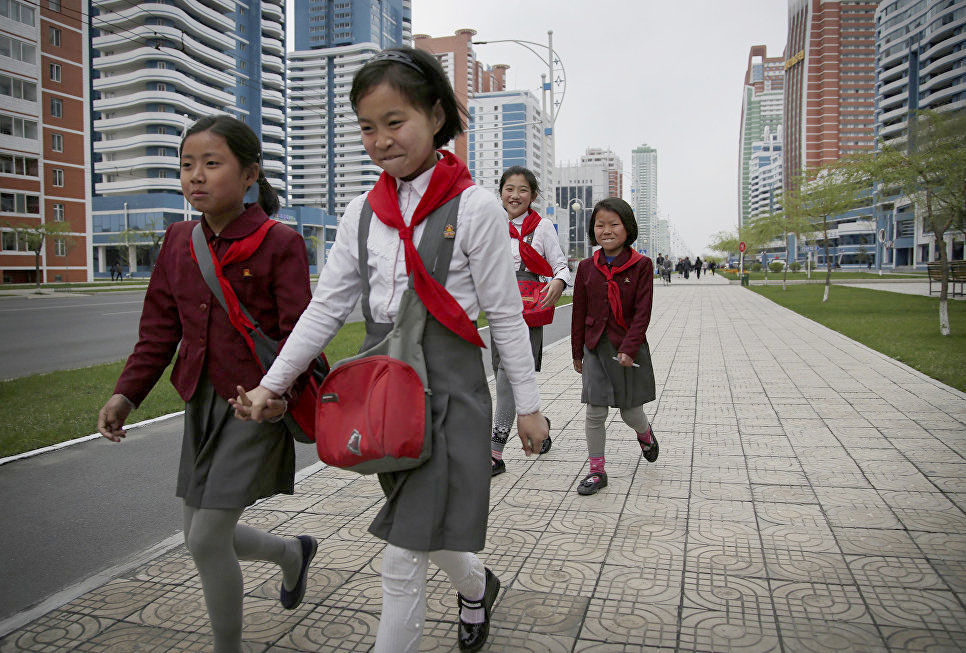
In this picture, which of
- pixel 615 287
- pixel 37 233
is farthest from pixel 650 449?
pixel 37 233

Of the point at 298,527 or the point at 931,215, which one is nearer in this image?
the point at 298,527

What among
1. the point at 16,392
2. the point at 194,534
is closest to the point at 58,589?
the point at 194,534

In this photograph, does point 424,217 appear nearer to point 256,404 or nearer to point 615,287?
point 256,404

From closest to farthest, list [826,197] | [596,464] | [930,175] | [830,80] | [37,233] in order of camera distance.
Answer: [596,464] → [930,175] → [826,197] → [37,233] → [830,80]

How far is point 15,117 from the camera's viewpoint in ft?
97.3

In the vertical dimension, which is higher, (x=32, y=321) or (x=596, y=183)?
(x=596, y=183)

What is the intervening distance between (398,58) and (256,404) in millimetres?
1101

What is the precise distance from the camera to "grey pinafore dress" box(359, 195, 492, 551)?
78.0 inches

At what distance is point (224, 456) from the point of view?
223 cm

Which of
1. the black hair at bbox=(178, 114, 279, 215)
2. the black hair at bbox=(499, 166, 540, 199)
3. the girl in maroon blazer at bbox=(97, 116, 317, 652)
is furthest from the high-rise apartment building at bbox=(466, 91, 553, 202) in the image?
the girl in maroon blazer at bbox=(97, 116, 317, 652)

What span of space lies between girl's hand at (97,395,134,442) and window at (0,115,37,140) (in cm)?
3302

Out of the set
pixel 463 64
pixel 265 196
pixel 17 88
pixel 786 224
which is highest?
pixel 463 64

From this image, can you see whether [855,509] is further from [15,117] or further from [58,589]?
[15,117]

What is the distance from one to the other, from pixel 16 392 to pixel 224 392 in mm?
6791
